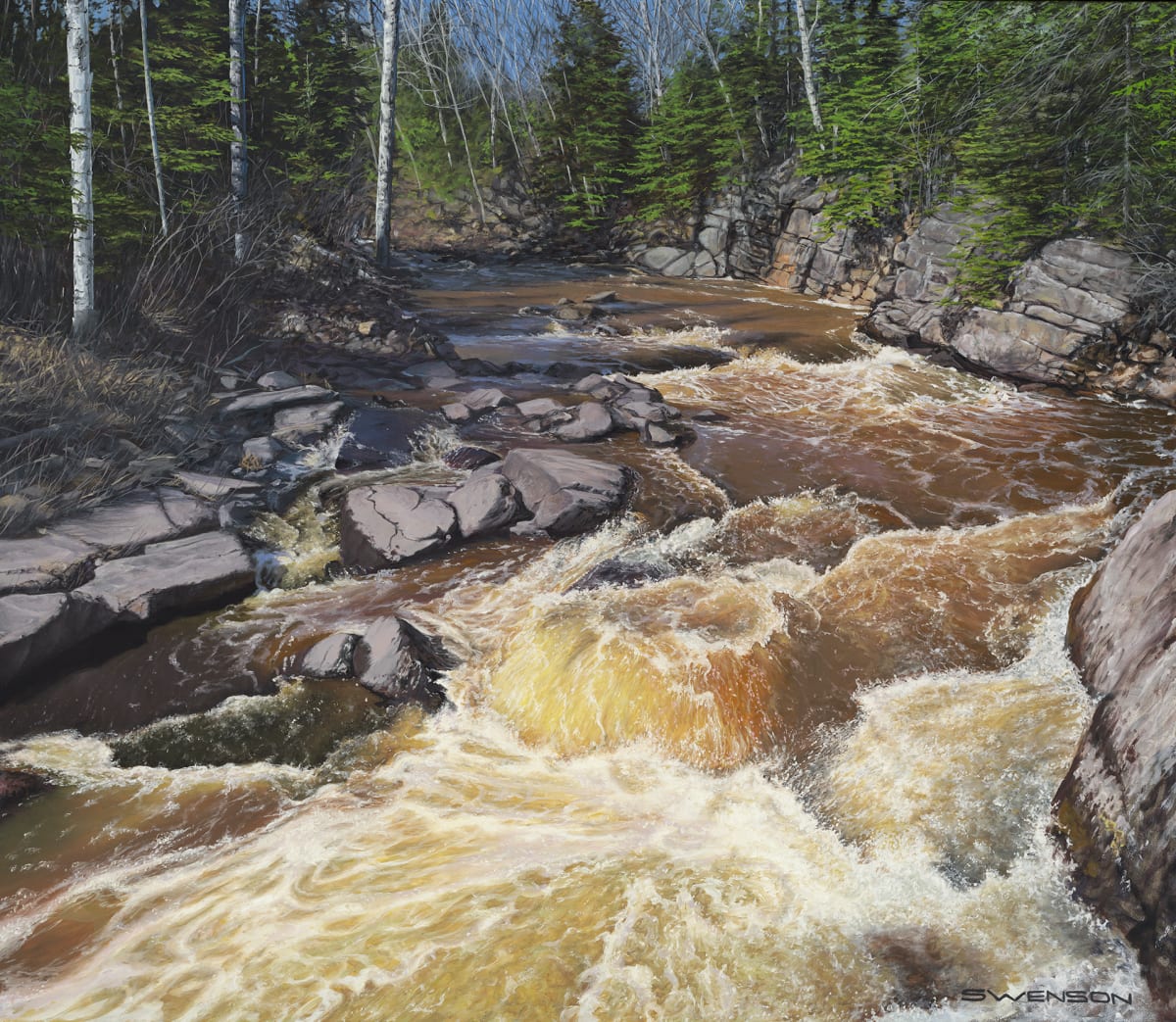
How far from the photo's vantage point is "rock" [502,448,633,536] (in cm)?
748

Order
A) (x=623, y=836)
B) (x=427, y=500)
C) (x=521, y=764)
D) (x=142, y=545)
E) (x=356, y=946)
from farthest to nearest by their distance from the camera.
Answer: (x=427, y=500), (x=142, y=545), (x=521, y=764), (x=623, y=836), (x=356, y=946)

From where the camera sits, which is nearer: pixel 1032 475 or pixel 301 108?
pixel 1032 475

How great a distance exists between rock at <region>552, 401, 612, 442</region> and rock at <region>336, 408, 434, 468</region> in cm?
175

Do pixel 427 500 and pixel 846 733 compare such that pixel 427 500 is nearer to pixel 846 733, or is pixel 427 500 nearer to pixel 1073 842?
pixel 846 733

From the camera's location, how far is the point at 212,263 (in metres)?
11.4

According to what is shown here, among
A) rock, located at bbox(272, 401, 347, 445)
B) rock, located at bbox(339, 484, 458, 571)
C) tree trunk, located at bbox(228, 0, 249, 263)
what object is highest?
tree trunk, located at bbox(228, 0, 249, 263)

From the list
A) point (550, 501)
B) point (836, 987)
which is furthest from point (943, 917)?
point (550, 501)

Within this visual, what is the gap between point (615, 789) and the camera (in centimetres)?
470

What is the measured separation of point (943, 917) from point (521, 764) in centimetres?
252

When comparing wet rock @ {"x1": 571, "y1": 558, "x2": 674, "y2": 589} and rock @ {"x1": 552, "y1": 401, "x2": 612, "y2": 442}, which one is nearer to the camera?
wet rock @ {"x1": 571, "y1": 558, "x2": 674, "y2": 589}

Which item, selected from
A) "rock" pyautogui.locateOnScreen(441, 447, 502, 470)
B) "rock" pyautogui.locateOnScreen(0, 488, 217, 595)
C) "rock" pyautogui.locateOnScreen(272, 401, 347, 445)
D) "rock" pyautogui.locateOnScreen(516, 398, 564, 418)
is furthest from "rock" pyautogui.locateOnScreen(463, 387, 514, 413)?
"rock" pyautogui.locateOnScreen(0, 488, 217, 595)

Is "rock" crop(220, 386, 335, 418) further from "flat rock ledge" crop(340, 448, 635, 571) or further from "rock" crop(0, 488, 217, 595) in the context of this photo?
"flat rock ledge" crop(340, 448, 635, 571)

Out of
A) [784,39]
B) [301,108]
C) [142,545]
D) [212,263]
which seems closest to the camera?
[142,545]

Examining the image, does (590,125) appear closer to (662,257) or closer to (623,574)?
(662,257)
